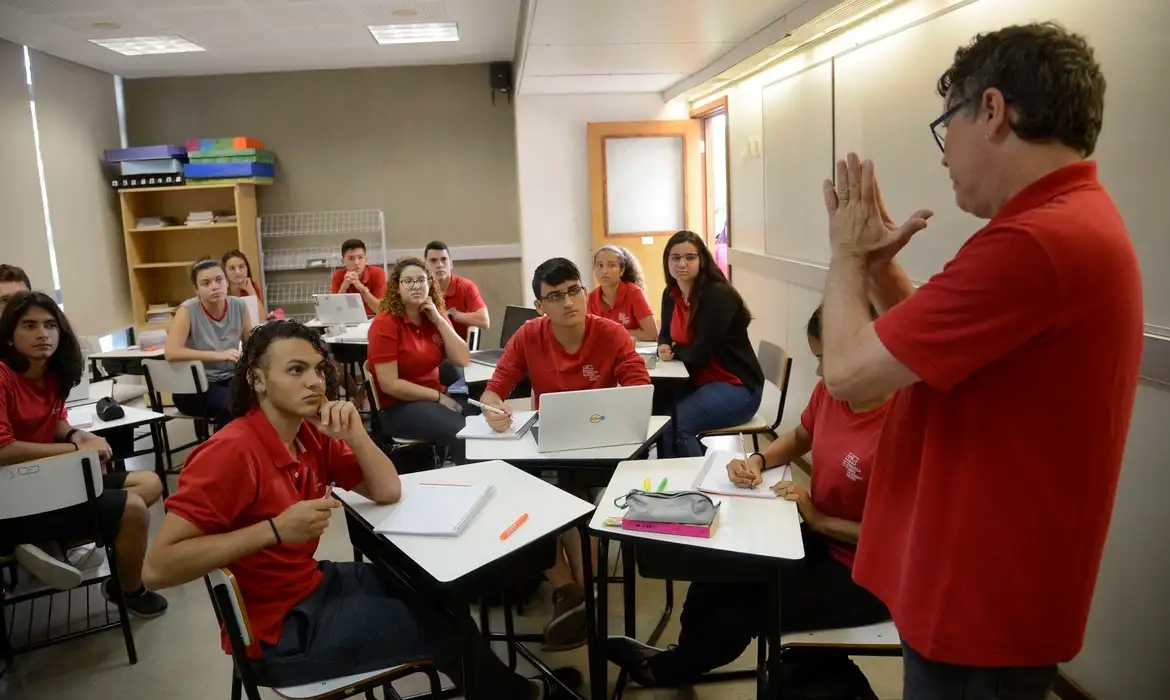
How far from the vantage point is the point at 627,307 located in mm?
4707

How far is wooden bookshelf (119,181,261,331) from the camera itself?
6.98m

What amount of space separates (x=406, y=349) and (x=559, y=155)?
10.9 feet

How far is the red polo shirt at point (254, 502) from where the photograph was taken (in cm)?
175

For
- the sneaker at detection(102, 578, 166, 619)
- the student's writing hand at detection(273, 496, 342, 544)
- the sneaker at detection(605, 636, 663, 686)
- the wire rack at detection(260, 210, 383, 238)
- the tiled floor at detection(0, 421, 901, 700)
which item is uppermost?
the wire rack at detection(260, 210, 383, 238)

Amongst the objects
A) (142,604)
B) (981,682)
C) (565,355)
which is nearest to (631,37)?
(565,355)

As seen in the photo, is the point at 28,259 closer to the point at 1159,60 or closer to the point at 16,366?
the point at 16,366

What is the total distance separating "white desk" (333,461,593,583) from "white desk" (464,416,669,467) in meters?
0.14

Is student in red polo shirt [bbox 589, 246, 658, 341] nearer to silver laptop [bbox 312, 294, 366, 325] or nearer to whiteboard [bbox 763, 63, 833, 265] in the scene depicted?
whiteboard [bbox 763, 63, 833, 265]

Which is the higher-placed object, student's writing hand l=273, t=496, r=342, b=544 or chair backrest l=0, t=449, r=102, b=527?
student's writing hand l=273, t=496, r=342, b=544

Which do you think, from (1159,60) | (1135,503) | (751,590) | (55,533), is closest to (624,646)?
(751,590)

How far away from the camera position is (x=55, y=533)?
270 cm

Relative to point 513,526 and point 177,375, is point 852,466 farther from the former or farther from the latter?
point 177,375

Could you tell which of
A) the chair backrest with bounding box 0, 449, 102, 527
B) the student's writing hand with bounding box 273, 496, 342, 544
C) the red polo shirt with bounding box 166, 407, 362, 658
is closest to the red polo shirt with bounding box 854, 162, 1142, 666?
the student's writing hand with bounding box 273, 496, 342, 544

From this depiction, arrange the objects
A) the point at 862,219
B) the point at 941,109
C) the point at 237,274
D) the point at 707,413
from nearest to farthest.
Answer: the point at 862,219, the point at 941,109, the point at 707,413, the point at 237,274
